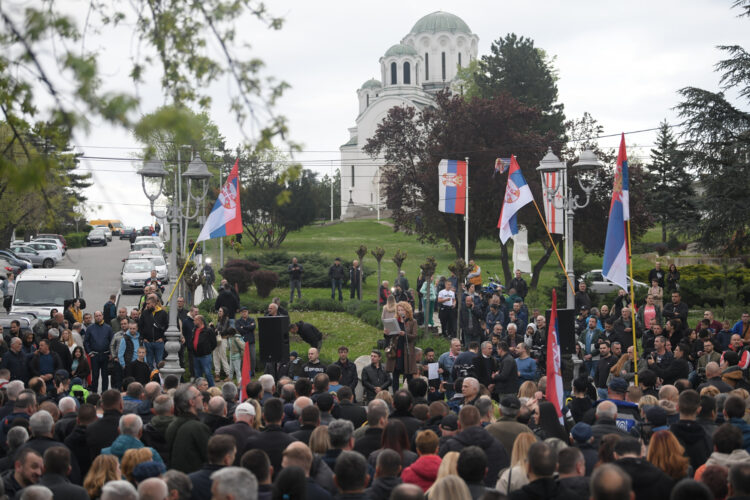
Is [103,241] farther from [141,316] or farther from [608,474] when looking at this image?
[608,474]

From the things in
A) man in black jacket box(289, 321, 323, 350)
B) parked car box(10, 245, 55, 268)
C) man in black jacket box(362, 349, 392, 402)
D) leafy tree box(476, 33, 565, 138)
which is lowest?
man in black jacket box(362, 349, 392, 402)

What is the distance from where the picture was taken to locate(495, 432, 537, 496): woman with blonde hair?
640 cm

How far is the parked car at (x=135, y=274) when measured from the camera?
34.6 meters

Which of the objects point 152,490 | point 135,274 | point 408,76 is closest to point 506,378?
point 152,490

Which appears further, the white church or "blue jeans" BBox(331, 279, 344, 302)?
the white church

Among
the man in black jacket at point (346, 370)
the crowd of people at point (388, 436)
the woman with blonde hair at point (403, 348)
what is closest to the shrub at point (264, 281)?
the woman with blonde hair at point (403, 348)

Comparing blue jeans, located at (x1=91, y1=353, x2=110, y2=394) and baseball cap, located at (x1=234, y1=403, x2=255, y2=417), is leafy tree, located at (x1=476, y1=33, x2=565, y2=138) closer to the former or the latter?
blue jeans, located at (x1=91, y1=353, x2=110, y2=394)

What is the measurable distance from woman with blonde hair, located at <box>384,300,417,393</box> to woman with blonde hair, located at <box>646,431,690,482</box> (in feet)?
28.8

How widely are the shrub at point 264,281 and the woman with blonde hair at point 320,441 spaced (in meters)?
23.3

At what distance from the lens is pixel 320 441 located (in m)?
7.36

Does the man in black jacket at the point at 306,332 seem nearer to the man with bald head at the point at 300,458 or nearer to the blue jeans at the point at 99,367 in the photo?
the blue jeans at the point at 99,367

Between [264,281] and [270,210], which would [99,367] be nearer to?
[264,281]

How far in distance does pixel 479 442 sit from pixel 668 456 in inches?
63.5

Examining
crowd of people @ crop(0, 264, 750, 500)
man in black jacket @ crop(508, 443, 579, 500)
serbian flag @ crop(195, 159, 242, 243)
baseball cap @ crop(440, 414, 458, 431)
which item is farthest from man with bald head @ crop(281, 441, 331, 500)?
serbian flag @ crop(195, 159, 242, 243)
